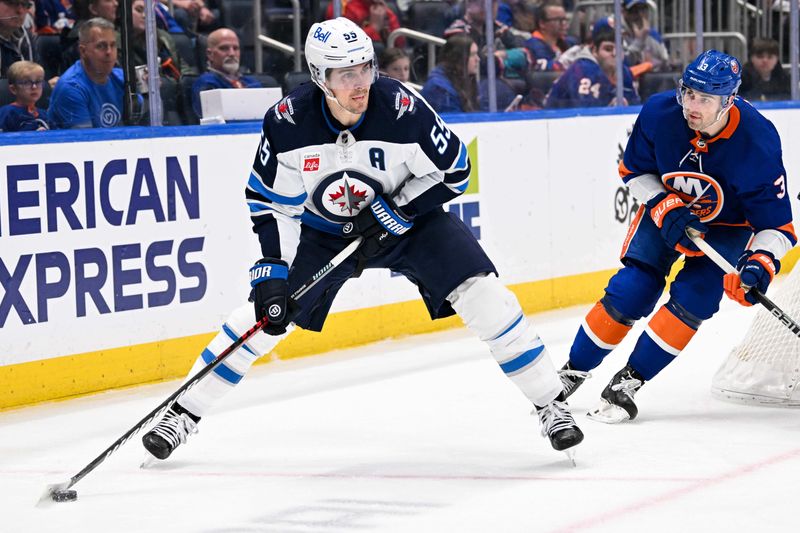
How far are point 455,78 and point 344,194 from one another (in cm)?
299

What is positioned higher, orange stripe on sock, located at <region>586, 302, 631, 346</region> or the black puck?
orange stripe on sock, located at <region>586, 302, 631, 346</region>

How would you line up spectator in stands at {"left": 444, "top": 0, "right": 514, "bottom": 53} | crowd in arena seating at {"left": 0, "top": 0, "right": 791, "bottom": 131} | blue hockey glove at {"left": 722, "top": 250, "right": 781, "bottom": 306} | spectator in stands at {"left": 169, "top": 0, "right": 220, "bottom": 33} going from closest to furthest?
blue hockey glove at {"left": 722, "top": 250, "right": 781, "bottom": 306} < crowd in arena seating at {"left": 0, "top": 0, "right": 791, "bottom": 131} < spectator in stands at {"left": 169, "top": 0, "right": 220, "bottom": 33} < spectator in stands at {"left": 444, "top": 0, "right": 514, "bottom": 53}

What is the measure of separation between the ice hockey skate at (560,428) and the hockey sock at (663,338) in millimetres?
634

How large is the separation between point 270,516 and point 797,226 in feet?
18.8

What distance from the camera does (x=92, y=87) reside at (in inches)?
194

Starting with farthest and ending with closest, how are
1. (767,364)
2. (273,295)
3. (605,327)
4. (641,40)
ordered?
(641,40)
(767,364)
(605,327)
(273,295)

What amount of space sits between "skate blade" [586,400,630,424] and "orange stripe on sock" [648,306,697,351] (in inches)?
9.8

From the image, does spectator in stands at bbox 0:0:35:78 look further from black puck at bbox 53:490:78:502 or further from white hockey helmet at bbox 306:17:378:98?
black puck at bbox 53:490:78:502

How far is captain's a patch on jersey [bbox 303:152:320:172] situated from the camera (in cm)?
349

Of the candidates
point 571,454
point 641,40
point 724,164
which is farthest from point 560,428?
point 641,40

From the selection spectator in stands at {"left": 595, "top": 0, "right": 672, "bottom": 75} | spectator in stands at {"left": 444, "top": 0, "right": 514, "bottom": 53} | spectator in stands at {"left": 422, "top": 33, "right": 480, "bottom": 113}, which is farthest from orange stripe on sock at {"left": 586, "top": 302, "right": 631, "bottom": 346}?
spectator in stands at {"left": 595, "top": 0, "right": 672, "bottom": 75}

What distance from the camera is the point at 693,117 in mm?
3922

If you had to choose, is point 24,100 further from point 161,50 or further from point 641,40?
point 641,40

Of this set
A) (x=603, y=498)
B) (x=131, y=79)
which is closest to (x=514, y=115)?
(x=131, y=79)
